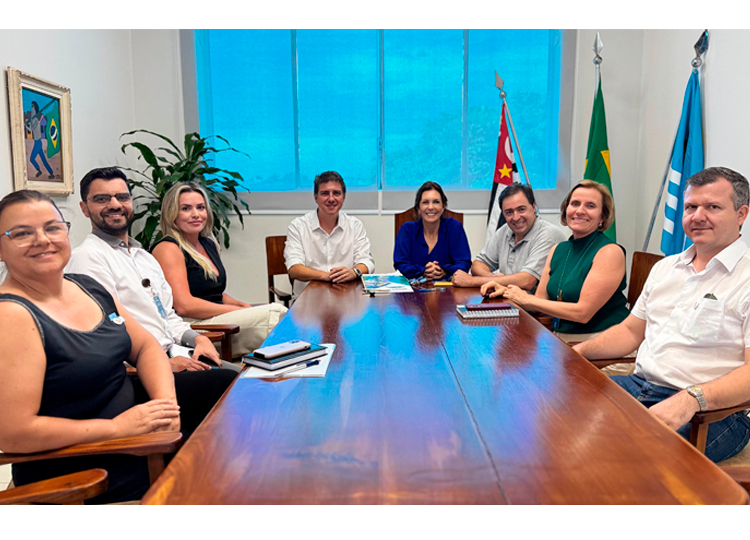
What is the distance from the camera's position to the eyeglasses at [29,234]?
1389 mm

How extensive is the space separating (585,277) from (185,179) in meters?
3.16

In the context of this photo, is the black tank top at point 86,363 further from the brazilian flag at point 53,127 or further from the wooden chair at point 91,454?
the brazilian flag at point 53,127

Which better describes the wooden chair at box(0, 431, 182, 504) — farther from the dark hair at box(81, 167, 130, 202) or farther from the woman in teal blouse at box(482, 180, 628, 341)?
the woman in teal blouse at box(482, 180, 628, 341)

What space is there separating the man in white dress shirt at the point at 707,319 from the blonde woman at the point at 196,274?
1.78 metres

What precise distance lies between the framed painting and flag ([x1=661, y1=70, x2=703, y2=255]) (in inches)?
164

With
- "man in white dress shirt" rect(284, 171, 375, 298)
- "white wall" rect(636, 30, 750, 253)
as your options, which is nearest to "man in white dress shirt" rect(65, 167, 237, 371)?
"man in white dress shirt" rect(284, 171, 375, 298)

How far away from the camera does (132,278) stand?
2.19 metres

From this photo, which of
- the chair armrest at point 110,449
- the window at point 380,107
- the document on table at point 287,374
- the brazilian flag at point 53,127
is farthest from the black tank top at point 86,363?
the window at point 380,107

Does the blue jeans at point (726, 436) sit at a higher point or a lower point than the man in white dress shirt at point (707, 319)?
lower

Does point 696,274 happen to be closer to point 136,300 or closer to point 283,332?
point 283,332

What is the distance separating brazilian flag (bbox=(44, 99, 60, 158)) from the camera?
3.50 meters

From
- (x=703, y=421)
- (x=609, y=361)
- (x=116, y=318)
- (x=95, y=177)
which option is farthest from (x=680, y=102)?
(x=116, y=318)

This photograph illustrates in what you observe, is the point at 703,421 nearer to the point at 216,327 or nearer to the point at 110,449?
A: the point at 110,449
